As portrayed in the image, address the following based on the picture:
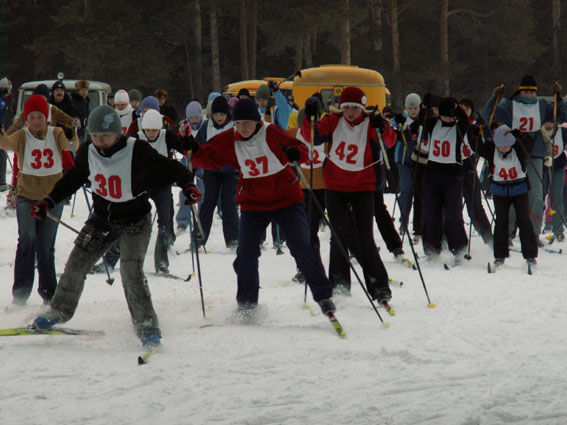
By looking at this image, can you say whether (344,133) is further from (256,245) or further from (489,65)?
(489,65)

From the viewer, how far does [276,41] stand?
29.6 metres

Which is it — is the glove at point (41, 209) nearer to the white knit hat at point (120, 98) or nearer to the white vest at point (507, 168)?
the white knit hat at point (120, 98)

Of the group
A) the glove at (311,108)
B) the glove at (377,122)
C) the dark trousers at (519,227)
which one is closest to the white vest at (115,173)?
the glove at (311,108)

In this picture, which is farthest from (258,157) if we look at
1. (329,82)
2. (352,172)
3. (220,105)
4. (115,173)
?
(329,82)

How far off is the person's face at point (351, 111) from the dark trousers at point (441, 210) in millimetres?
2200

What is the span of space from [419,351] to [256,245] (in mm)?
1552

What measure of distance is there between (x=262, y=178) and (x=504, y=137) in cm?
374

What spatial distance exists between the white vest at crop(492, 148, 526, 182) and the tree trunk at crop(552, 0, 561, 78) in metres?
25.9

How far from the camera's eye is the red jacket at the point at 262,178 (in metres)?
5.56

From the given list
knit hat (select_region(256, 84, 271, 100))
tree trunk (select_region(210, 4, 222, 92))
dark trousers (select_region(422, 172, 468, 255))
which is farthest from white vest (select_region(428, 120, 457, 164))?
tree trunk (select_region(210, 4, 222, 92))

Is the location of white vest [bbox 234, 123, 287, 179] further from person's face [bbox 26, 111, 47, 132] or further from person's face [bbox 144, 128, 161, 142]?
person's face [bbox 144, 128, 161, 142]

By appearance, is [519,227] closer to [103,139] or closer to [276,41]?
[103,139]

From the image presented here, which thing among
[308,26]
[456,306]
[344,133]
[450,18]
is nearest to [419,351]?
[456,306]

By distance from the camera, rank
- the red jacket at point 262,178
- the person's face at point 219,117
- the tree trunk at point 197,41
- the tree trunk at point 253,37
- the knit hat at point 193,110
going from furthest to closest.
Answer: the tree trunk at point 253,37
the tree trunk at point 197,41
the knit hat at point 193,110
the person's face at point 219,117
the red jacket at point 262,178
